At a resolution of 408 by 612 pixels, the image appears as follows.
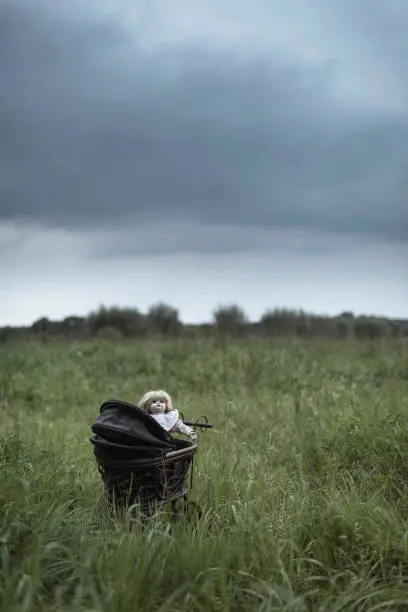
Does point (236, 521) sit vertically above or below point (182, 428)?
below

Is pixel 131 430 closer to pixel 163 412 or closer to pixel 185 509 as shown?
pixel 185 509

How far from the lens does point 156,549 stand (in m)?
3.91

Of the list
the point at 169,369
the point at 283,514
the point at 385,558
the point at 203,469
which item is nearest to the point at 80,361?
the point at 169,369

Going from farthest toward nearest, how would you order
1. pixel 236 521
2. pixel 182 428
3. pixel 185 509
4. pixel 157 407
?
pixel 157 407
pixel 182 428
pixel 185 509
pixel 236 521

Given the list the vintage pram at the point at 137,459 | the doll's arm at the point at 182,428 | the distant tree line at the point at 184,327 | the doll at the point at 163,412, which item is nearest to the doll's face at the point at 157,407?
the doll at the point at 163,412

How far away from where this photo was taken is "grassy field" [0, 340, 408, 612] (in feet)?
12.0

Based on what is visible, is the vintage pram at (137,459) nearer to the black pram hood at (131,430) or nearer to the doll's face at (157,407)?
the black pram hood at (131,430)

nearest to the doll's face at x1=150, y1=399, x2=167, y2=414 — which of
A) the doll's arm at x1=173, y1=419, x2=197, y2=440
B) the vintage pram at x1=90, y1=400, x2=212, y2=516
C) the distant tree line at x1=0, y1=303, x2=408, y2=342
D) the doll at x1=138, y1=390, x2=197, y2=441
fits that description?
the doll at x1=138, y1=390, x2=197, y2=441

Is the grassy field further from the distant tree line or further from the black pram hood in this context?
the distant tree line

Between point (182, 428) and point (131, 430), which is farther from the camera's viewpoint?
point (182, 428)

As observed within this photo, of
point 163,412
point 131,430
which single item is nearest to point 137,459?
point 131,430

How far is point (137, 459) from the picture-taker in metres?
4.64

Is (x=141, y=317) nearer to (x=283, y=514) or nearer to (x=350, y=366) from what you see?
(x=350, y=366)

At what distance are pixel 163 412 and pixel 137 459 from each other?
37.8 inches
